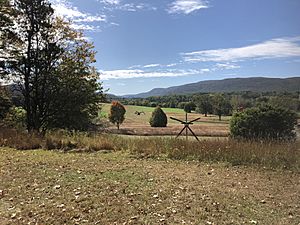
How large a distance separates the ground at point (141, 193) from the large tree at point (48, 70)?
29.3 ft

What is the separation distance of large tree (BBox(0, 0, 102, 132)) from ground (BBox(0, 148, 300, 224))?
8943 mm

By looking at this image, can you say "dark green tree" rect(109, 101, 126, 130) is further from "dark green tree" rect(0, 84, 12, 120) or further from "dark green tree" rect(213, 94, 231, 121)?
"dark green tree" rect(213, 94, 231, 121)

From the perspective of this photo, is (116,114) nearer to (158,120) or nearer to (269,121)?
(158,120)

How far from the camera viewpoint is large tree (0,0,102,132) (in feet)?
52.7

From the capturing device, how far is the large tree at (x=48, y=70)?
52.7 ft

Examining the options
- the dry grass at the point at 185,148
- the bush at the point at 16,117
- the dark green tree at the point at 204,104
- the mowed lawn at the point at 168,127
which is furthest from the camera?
the dark green tree at the point at 204,104

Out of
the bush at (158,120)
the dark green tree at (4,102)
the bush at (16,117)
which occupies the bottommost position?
the bush at (158,120)

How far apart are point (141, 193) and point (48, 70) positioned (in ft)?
44.6

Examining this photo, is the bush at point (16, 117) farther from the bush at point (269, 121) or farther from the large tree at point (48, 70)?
the bush at point (269, 121)

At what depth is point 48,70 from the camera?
54.5 feet

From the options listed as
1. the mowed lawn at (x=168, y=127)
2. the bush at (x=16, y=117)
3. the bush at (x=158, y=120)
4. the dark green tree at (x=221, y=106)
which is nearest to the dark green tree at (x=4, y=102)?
the bush at (x=16, y=117)

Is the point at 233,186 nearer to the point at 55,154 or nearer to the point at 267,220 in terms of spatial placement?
the point at 267,220

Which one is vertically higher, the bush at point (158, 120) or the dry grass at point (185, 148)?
the dry grass at point (185, 148)

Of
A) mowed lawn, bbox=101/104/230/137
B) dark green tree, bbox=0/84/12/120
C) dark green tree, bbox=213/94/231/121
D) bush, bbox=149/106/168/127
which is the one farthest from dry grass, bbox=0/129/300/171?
dark green tree, bbox=213/94/231/121
